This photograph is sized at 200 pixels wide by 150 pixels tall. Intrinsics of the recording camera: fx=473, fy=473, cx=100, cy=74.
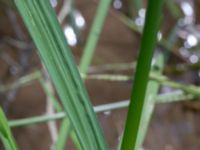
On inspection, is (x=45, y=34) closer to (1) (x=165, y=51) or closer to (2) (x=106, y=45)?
(1) (x=165, y=51)

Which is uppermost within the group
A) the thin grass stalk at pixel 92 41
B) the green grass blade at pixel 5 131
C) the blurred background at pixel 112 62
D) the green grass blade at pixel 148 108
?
the green grass blade at pixel 5 131

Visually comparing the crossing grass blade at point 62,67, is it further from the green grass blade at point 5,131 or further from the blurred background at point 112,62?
the blurred background at point 112,62

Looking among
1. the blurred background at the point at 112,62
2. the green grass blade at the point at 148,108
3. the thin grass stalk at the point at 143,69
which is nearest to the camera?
the thin grass stalk at the point at 143,69

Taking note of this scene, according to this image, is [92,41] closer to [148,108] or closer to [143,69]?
[148,108]

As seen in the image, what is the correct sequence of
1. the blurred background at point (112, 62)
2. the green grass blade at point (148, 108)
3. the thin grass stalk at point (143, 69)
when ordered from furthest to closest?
the blurred background at point (112, 62)
the green grass blade at point (148, 108)
the thin grass stalk at point (143, 69)

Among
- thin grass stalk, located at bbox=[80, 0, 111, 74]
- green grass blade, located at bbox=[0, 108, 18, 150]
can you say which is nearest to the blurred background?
thin grass stalk, located at bbox=[80, 0, 111, 74]

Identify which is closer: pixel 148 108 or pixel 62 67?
pixel 62 67

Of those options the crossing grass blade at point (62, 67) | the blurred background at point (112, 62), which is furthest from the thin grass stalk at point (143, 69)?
the blurred background at point (112, 62)

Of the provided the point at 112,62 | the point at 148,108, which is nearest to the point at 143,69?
the point at 148,108

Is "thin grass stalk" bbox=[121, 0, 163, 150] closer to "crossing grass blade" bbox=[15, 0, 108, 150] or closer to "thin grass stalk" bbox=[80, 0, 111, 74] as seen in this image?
"crossing grass blade" bbox=[15, 0, 108, 150]
